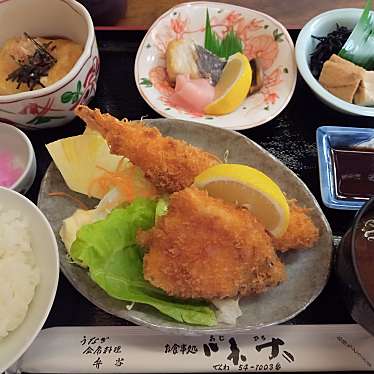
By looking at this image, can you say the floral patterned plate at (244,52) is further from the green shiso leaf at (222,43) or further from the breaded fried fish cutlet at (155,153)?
the breaded fried fish cutlet at (155,153)

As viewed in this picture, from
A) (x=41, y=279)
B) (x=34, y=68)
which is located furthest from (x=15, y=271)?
(x=34, y=68)

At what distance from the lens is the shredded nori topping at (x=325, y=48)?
6.31 ft

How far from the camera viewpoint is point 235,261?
1.35m

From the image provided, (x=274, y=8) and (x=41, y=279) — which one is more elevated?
(x=274, y=8)

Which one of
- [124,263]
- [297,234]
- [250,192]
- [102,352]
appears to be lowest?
[102,352]

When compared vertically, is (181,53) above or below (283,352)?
above

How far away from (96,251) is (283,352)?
1.70 ft

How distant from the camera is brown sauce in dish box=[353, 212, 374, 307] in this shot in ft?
4.27

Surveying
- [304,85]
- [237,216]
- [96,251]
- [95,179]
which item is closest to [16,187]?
[95,179]

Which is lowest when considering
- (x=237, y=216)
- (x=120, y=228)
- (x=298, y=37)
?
(x=120, y=228)

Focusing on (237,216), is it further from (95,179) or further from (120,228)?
(95,179)

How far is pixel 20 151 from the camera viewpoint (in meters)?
1.68

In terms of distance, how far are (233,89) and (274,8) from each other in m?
0.58

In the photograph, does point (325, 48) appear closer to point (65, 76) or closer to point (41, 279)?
point (65, 76)
